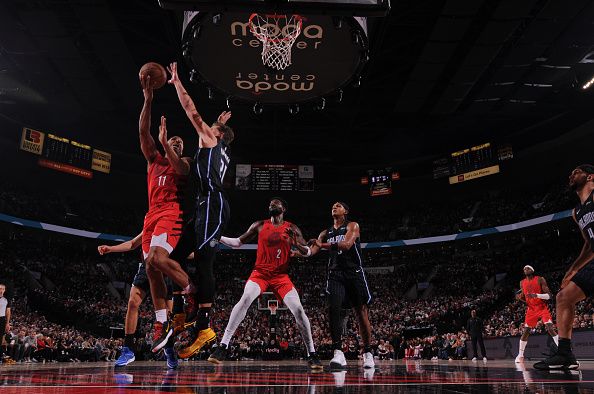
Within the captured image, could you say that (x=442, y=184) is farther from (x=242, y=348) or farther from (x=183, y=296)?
(x=183, y=296)

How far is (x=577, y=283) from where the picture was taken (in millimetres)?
4418

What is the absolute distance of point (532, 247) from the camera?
2369cm

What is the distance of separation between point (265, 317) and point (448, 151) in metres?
13.6

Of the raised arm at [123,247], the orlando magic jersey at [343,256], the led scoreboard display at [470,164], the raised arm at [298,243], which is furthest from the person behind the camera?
the led scoreboard display at [470,164]

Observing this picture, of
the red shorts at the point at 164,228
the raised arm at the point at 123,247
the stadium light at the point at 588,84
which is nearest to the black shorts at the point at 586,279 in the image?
the red shorts at the point at 164,228

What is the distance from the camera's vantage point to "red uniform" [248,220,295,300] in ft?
18.6

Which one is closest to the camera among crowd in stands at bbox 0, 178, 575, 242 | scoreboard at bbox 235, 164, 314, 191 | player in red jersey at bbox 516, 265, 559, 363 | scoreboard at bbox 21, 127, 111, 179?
player in red jersey at bbox 516, 265, 559, 363

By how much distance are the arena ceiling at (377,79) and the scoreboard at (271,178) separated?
4.90 ft

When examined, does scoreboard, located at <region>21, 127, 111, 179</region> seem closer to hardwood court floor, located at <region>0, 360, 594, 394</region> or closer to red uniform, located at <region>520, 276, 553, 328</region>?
hardwood court floor, located at <region>0, 360, 594, 394</region>

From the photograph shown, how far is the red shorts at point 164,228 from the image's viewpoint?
4.32m

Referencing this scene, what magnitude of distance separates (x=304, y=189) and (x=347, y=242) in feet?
56.9

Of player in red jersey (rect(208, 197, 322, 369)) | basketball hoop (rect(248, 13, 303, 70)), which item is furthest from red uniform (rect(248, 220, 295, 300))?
basketball hoop (rect(248, 13, 303, 70))

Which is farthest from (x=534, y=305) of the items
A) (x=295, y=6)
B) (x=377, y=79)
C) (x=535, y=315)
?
(x=377, y=79)

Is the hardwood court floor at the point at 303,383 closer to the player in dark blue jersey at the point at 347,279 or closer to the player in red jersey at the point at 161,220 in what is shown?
the player in red jersey at the point at 161,220
